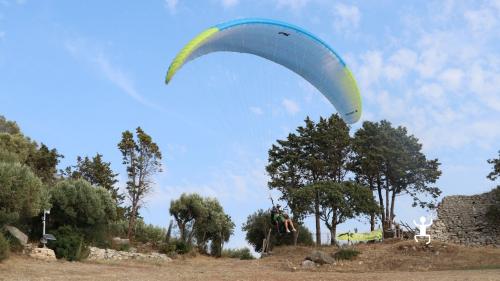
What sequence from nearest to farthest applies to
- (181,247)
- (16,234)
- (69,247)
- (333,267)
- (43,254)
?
1. (43,254)
2. (16,234)
3. (69,247)
4. (333,267)
5. (181,247)

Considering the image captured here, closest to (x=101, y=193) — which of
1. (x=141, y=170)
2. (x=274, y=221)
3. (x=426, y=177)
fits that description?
(x=141, y=170)

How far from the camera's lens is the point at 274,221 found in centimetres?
1625

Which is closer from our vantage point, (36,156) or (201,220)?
(36,156)

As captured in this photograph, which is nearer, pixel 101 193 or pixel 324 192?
pixel 101 193

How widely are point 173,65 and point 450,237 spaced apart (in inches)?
870

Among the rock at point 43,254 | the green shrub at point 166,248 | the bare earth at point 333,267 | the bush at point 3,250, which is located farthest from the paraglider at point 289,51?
the green shrub at point 166,248

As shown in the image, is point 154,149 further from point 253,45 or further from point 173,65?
point 173,65

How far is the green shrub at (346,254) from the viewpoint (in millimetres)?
22953

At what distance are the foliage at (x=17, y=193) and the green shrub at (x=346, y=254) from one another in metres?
12.7

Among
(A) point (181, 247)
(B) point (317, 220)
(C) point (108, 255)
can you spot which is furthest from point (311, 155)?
(C) point (108, 255)

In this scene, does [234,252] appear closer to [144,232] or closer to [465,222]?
[144,232]

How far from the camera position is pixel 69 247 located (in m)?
19.7

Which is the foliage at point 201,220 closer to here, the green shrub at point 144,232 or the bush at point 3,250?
the green shrub at point 144,232

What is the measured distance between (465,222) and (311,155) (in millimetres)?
10484
